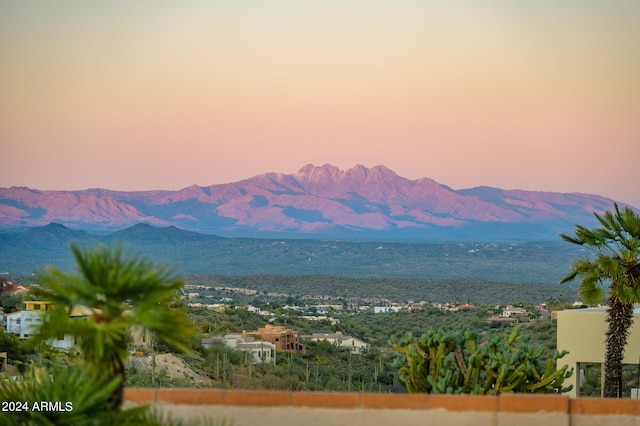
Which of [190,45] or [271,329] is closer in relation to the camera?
[271,329]

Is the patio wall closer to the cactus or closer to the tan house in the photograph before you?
the cactus

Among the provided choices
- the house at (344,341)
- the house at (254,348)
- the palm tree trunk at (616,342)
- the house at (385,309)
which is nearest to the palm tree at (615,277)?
the palm tree trunk at (616,342)

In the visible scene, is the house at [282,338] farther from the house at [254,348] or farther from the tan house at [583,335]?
the tan house at [583,335]

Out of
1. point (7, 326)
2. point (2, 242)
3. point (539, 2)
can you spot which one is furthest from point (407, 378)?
point (2, 242)

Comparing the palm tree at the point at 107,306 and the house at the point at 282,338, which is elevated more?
the palm tree at the point at 107,306

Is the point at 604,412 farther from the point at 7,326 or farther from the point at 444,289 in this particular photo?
the point at 444,289
